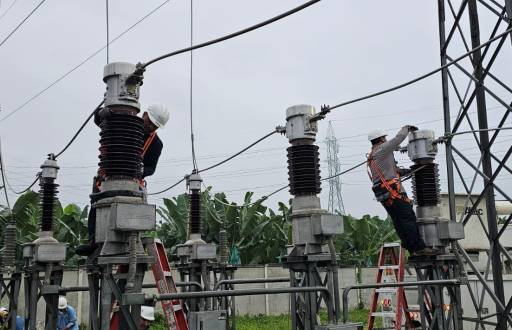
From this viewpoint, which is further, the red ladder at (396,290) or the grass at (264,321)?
the grass at (264,321)

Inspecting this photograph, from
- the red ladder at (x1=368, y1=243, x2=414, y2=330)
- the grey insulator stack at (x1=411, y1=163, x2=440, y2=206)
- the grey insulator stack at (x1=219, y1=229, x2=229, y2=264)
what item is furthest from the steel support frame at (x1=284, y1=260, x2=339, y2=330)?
the grey insulator stack at (x1=219, y1=229, x2=229, y2=264)

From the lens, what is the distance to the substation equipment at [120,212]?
9.93 feet

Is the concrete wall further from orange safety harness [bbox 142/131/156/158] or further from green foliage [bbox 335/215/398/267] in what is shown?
orange safety harness [bbox 142/131/156/158]

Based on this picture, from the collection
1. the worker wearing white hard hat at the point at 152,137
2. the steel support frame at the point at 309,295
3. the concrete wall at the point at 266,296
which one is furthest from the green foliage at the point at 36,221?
the steel support frame at the point at 309,295

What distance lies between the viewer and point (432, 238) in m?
4.95

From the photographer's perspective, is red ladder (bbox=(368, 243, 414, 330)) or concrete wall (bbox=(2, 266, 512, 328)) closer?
red ladder (bbox=(368, 243, 414, 330))

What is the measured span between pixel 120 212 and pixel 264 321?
10476 millimetres

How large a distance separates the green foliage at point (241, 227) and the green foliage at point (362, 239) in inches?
84.3

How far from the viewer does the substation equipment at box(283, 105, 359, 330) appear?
12.2ft

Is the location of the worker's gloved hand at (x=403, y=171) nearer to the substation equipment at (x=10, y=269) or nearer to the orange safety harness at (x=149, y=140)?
the orange safety harness at (x=149, y=140)

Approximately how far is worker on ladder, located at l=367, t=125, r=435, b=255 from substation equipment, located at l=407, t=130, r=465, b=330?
0.10 metres

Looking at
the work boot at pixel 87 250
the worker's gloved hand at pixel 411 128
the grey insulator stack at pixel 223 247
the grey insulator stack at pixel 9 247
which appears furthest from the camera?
the grey insulator stack at pixel 223 247

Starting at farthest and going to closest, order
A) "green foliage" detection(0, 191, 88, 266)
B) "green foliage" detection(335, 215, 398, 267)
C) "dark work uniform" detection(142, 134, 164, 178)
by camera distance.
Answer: "green foliage" detection(335, 215, 398, 267) < "green foliage" detection(0, 191, 88, 266) < "dark work uniform" detection(142, 134, 164, 178)

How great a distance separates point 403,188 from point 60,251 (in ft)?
11.5
